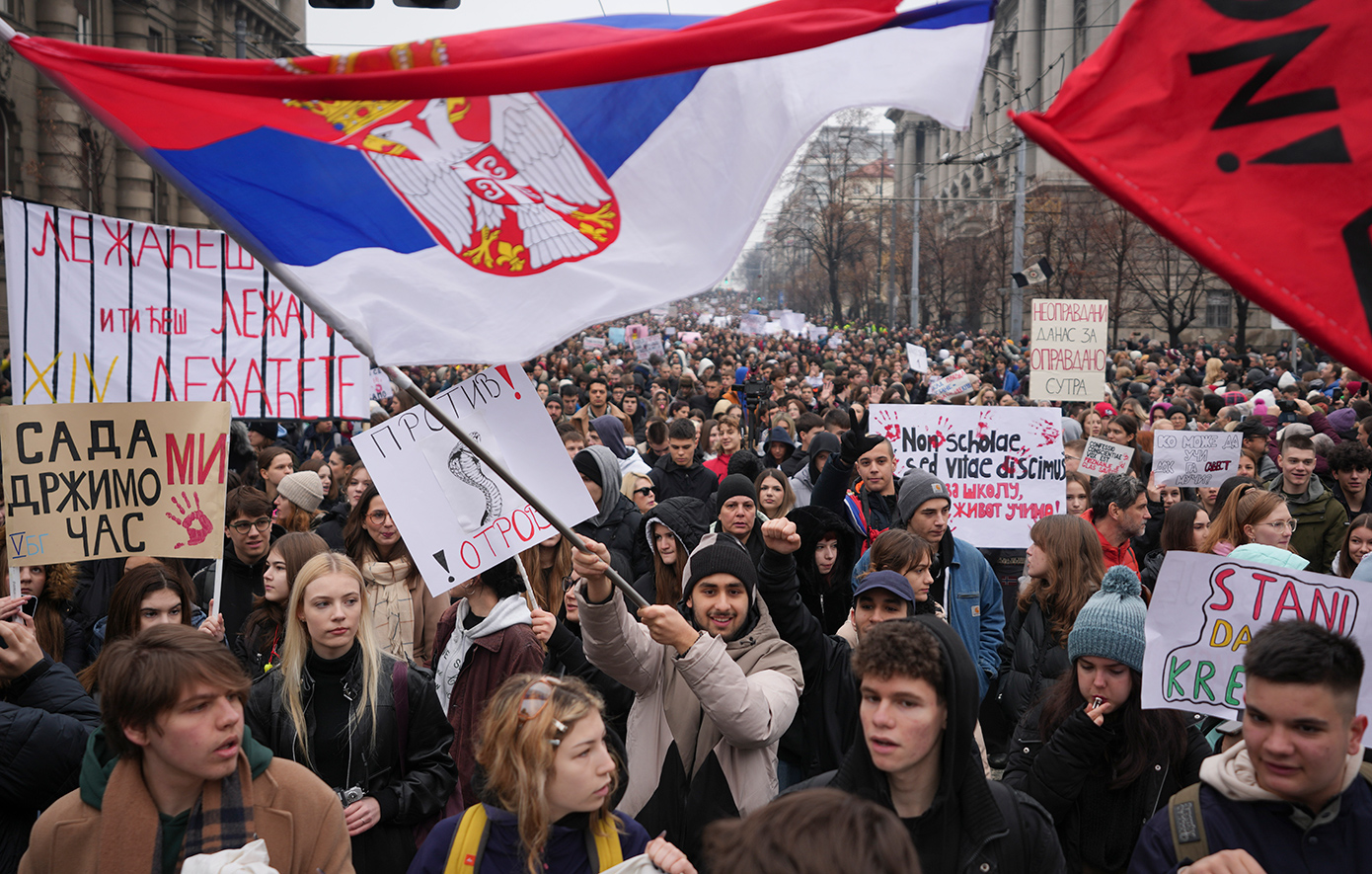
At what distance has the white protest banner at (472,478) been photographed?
4.59m

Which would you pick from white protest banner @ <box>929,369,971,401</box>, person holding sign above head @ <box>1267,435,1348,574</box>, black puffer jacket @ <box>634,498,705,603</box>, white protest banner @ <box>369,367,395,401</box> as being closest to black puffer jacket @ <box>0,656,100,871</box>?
black puffer jacket @ <box>634,498,705,603</box>

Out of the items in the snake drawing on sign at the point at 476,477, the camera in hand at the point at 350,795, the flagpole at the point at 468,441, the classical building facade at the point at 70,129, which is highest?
the classical building facade at the point at 70,129

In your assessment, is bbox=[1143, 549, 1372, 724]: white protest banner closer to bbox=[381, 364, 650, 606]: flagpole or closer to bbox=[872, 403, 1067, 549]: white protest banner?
bbox=[381, 364, 650, 606]: flagpole

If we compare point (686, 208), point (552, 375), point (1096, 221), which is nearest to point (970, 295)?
point (1096, 221)

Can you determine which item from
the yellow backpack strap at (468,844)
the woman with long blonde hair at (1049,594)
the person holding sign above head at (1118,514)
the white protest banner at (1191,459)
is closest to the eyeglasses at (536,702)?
the yellow backpack strap at (468,844)

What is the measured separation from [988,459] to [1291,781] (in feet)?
18.6

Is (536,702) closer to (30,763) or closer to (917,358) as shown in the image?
(30,763)

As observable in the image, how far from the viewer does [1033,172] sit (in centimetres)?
5428

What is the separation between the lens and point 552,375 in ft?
88.2

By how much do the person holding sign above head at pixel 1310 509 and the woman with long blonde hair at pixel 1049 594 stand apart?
2958 millimetres

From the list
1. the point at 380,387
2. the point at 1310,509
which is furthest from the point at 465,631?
the point at 380,387

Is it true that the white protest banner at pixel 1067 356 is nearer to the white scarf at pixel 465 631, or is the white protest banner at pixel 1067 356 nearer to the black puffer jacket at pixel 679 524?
the black puffer jacket at pixel 679 524

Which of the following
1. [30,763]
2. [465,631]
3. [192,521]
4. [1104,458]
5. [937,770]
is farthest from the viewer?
[1104,458]

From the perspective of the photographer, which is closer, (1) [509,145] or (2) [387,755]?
(1) [509,145]
